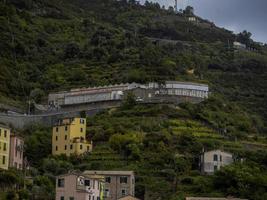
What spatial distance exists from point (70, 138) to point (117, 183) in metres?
11.1

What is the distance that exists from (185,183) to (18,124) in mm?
20810

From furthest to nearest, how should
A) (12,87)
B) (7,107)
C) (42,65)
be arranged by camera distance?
(42,65) → (12,87) → (7,107)

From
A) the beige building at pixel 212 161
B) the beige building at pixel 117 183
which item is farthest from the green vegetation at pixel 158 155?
the beige building at pixel 117 183

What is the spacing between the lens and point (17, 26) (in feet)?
436

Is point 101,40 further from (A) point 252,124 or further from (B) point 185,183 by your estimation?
(B) point 185,183

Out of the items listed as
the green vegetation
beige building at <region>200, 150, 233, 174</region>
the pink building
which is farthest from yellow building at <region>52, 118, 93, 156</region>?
beige building at <region>200, 150, 233, 174</region>

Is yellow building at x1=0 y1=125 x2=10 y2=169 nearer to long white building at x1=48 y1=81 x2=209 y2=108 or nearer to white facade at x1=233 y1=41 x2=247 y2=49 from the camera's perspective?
long white building at x1=48 y1=81 x2=209 y2=108

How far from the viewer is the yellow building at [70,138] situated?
82625 mm

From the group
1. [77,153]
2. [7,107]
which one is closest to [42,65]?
[7,107]

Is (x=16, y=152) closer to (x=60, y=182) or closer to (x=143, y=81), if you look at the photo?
(x=60, y=182)

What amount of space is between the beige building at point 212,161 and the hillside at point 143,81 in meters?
0.82

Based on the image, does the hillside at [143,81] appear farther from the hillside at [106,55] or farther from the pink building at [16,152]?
the pink building at [16,152]

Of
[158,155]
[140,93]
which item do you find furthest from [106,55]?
[158,155]

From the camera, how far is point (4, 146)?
74562mm
